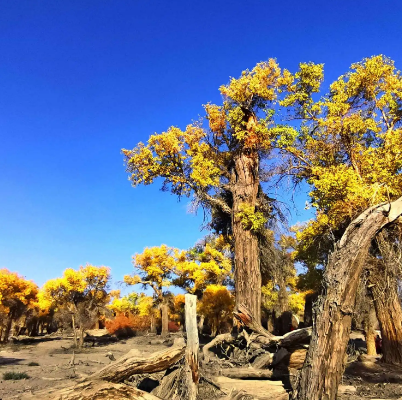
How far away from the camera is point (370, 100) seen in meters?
14.0

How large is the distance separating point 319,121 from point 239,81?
4601 mm

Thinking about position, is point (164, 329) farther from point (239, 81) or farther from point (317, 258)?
point (239, 81)

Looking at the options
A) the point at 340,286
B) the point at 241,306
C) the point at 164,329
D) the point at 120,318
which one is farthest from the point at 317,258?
the point at 120,318

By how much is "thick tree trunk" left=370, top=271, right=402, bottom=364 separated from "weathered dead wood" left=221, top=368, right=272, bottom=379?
4469mm

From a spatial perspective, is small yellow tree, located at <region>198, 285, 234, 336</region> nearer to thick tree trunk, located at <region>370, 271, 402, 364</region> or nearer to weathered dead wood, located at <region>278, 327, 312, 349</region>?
thick tree trunk, located at <region>370, 271, 402, 364</region>

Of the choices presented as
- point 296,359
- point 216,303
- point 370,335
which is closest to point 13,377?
point 296,359

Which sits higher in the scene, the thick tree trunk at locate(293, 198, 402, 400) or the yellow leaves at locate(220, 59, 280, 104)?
the yellow leaves at locate(220, 59, 280, 104)

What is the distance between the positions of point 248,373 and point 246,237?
6.19m

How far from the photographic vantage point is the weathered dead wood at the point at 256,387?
7322 mm

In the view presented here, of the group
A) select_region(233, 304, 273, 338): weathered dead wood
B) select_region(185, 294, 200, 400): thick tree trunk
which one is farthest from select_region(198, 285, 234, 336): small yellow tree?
select_region(185, 294, 200, 400): thick tree trunk

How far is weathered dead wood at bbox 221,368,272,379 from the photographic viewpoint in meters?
9.16

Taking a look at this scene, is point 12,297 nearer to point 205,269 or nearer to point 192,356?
point 205,269

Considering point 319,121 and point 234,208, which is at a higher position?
point 319,121

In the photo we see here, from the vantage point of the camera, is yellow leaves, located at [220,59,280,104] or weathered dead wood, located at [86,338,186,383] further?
yellow leaves, located at [220,59,280,104]
